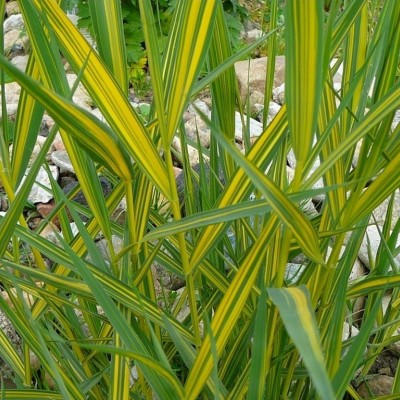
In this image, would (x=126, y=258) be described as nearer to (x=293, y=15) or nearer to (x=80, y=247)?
(x=80, y=247)

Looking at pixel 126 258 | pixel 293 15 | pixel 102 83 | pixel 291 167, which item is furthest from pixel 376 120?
pixel 291 167

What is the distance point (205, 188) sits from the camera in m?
1.01

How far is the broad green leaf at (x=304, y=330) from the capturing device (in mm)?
452

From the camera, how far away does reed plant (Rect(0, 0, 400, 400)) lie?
0.60 meters

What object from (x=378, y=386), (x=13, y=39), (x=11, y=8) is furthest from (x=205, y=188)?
(x=11, y=8)

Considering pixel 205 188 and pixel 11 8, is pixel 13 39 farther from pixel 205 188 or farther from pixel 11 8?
pixel 205 188

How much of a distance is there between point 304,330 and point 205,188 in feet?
1.71

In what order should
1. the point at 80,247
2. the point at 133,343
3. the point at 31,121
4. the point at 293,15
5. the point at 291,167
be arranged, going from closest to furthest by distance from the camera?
the point at 293,15
the point at 133,343
the point at 31,121
the point at 80,247
the point at 291,167

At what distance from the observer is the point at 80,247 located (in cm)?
93

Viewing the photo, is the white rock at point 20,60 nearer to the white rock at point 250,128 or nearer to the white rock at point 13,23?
the white rock at point 13,23

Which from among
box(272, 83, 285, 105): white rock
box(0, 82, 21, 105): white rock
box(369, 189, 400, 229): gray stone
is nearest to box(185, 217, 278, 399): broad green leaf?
box(369, 189, 400, 229): gray stone

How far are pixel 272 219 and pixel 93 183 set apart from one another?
0.74ft

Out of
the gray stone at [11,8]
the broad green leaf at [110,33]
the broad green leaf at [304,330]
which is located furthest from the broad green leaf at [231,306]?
the gray stone at [11,8]

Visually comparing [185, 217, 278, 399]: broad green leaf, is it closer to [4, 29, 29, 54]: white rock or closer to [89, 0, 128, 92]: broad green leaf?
[89, 0, 128, 92]: broad green leaf
